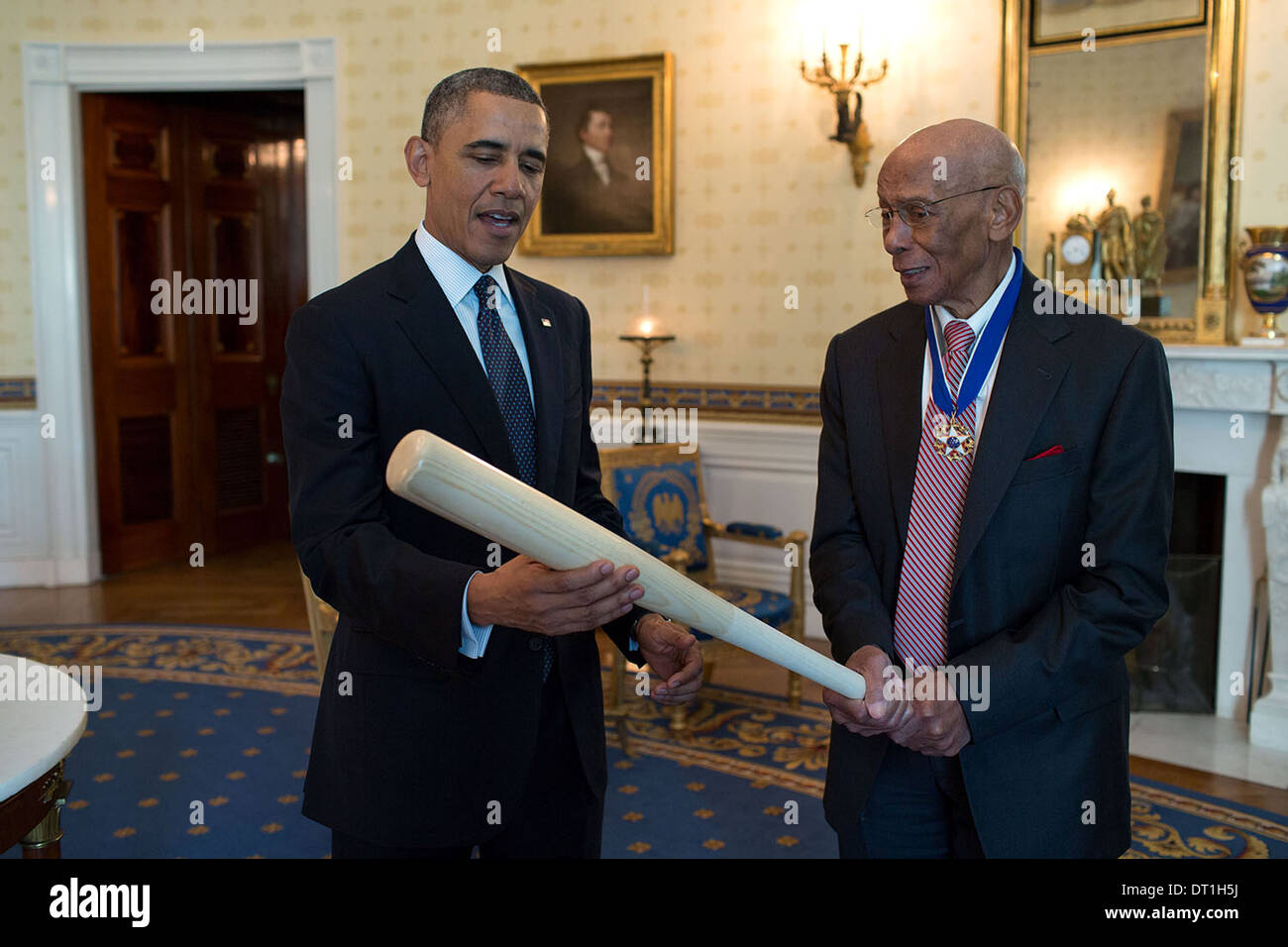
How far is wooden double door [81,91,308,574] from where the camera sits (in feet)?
23.3

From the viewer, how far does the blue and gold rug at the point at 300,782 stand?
3434 mm

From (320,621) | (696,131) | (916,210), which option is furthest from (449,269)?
(696,131)

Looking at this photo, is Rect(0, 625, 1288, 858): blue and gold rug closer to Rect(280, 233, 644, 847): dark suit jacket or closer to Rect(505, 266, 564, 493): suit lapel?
Rect(280, 233, 644, 847): dark suit jacket

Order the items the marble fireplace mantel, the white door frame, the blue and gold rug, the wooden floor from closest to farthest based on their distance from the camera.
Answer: the blue and gold rug, the marble fireplace mantel, the wooden floor, the white door frame

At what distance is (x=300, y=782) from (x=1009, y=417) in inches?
119

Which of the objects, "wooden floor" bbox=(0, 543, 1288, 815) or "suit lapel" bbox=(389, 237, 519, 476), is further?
"wooden floor" bbox=(0, 543, 1288, 815)

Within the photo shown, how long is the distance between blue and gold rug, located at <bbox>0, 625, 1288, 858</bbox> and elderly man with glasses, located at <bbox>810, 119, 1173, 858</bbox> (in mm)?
1702

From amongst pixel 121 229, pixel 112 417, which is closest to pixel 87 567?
pixel 112 417

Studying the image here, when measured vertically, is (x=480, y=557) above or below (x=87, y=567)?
above

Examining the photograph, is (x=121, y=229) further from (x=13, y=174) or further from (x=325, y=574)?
(x=325, y=574)

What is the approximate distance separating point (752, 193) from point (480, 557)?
4465 mm

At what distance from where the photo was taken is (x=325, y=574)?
1.54 meters

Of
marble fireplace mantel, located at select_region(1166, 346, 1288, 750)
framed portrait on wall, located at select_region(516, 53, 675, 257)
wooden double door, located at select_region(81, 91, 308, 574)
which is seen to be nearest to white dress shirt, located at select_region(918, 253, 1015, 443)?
marble fireplace mantel, located at select_region(1166, 346, 1288, 750)
